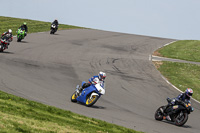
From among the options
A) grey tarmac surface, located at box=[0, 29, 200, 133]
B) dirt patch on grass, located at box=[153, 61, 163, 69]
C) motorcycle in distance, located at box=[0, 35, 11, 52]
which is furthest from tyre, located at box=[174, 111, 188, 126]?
motorcycle in distance, located at box=[0, 35, 11, 52]

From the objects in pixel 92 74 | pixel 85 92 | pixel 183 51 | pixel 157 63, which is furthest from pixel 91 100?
pixel 183 51

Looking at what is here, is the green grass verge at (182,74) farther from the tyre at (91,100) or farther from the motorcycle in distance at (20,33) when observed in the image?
the motorcycle in distance at (20,33)

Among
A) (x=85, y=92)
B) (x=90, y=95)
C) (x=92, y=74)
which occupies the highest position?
(x=92, y=74)

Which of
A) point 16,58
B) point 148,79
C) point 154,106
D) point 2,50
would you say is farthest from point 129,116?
point 2,50

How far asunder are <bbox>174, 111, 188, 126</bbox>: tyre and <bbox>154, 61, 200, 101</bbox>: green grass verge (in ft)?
26.1

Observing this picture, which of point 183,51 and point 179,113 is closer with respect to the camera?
point 179,113

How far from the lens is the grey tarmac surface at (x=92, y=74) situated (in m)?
16.1

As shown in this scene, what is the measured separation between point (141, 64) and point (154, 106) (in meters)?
13.1

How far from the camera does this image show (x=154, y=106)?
20.2 metres

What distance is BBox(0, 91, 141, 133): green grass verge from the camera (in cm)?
942

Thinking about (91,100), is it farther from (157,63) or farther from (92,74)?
Result: (157,63)

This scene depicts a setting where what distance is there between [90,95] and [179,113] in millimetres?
4115

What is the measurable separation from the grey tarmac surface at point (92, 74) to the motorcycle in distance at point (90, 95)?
42 cm

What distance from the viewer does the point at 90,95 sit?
672 inches
